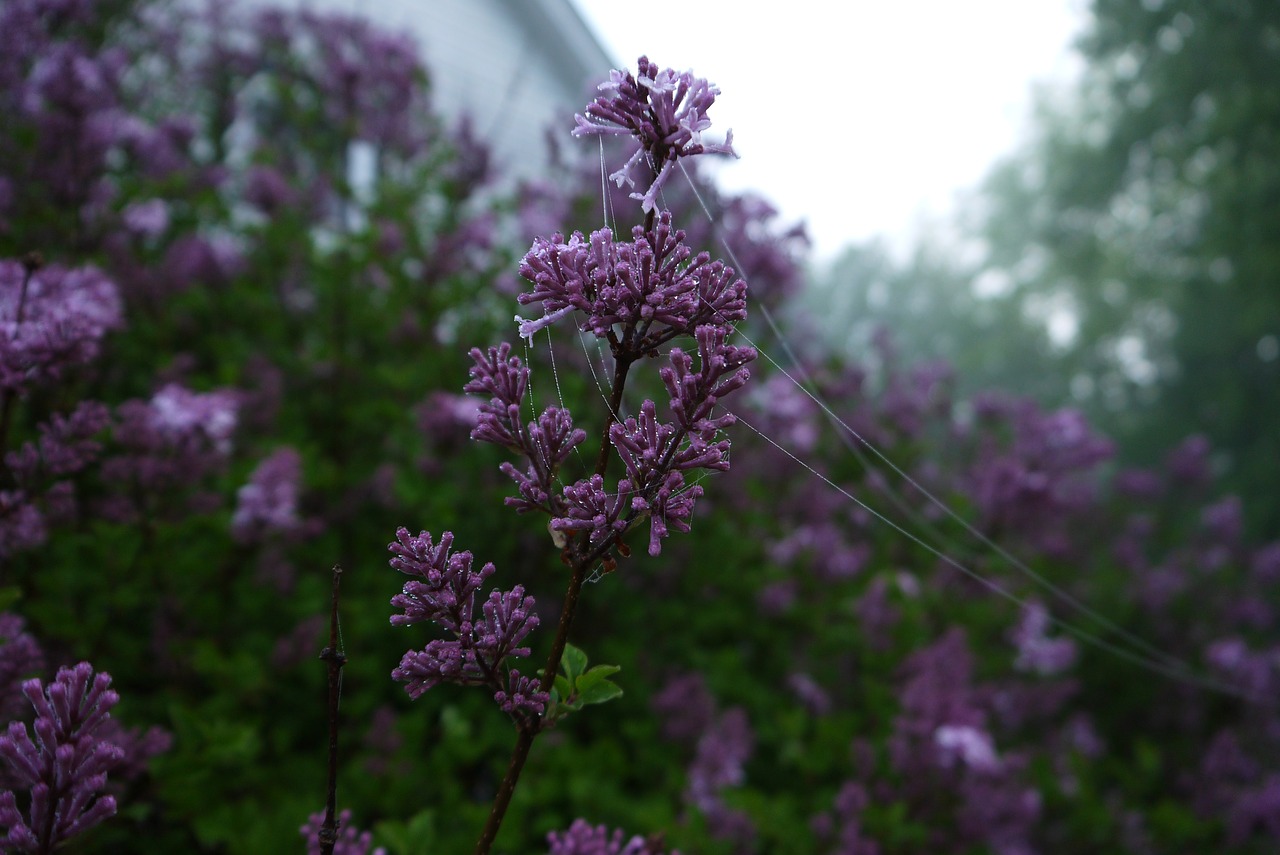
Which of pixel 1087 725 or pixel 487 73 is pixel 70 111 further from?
pixel 487 73

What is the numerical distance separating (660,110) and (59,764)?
1.11m

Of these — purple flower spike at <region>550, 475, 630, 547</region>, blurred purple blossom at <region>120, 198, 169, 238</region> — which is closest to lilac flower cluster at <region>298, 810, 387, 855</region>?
purple flower spike at <region>550, 475, 630, 547</region>

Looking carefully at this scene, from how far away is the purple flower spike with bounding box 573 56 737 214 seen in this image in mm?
1073

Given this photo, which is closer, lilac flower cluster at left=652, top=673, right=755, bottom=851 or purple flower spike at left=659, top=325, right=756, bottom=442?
purple flower spike at left=659, top=325, right=756, bottom=442

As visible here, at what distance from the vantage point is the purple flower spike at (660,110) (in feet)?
3.52

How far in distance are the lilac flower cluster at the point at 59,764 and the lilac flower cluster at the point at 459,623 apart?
0.36 metres

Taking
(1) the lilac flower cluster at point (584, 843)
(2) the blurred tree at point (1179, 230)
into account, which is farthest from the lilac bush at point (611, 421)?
(2) the blurred tree at point (1179, 230)

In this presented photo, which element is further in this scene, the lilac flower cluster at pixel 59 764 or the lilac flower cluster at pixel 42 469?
the lilac flower cluster at pixel 42 469

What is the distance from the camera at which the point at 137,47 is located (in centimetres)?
517

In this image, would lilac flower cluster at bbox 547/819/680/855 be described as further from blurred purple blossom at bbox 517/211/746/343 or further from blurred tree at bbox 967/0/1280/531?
blurred tree at bbox 967/0/1280/531

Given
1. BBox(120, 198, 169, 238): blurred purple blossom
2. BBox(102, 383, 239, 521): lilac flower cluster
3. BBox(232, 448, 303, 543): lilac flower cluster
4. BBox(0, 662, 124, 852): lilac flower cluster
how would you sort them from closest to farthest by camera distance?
BBox(0, 662, 124, 852): lilac flower cluster
BBox(102, 383, 239, 521): lilac flower cluster
BBox(232, 448, 303, 543): lilac flower cluster
BBox(120, 198, 169, 238): blurred purple blossom

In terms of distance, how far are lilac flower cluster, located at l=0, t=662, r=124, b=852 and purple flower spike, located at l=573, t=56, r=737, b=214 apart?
0.95m

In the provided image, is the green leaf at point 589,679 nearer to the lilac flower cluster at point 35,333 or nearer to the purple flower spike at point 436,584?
the purple flower spike at point 436,584

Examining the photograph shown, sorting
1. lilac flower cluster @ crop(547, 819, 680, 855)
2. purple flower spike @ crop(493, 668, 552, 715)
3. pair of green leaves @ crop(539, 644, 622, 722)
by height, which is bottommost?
lilac flower cluster @ crop(547, 819, 680, 855)
